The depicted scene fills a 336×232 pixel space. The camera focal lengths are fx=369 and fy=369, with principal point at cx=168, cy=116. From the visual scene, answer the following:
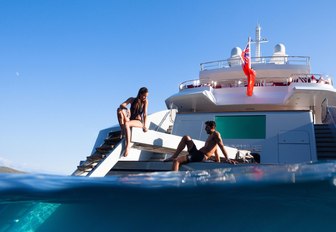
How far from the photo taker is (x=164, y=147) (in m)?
8.41

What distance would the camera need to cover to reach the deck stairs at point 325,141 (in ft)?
38.2

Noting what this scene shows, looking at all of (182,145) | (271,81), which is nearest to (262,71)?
(271,81)

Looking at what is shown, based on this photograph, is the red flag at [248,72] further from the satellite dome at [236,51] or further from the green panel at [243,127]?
the satellite dome at [236,51]

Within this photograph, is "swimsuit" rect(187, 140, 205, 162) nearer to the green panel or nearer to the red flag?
the green panel

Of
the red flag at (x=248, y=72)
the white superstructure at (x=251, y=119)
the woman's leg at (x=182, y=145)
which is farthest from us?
the red flag at (x=248, y=72)

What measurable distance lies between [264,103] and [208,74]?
3959 mm

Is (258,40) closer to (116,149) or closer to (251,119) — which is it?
(251,119)

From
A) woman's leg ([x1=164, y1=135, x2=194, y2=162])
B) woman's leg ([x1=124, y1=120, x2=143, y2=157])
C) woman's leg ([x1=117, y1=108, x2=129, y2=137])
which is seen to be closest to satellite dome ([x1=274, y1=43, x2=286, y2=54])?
woman's leg ([x1=164, y1=135, x2=194, y2=162])

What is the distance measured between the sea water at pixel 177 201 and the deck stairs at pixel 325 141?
18.2ft

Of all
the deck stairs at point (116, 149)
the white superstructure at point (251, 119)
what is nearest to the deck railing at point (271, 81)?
the white superstructure at point (251, 119)

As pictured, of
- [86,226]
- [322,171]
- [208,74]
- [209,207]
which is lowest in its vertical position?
[86,226]

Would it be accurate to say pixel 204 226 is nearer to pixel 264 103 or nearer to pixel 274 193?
pixel 274 193

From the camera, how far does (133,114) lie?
7.53 metres

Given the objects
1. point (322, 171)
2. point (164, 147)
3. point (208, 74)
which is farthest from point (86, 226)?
point (208, 74)
